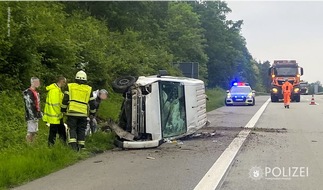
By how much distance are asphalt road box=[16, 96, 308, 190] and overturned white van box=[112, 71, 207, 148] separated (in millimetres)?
337

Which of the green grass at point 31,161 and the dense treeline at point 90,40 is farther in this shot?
the dense treeline at point 90,40

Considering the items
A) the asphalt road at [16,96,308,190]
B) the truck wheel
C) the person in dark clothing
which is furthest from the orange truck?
the person in dark clothing

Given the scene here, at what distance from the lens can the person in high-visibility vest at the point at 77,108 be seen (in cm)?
938

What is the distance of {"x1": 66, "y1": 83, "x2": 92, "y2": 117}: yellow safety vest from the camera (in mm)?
9375

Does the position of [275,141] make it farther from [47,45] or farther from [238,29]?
[238,29]

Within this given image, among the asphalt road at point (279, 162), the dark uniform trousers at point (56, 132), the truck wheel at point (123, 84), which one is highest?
the truck wheel at point (123, 84)

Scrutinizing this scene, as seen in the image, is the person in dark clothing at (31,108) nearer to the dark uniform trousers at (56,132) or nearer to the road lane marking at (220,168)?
the dark uniform trousers at (56,132)

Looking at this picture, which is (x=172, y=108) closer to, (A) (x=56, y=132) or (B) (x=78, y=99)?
(B) (x=78, y=99)

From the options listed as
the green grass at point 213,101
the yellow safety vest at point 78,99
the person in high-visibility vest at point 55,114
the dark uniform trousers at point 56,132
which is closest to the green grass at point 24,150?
the dark uniform trousers at point 56,132

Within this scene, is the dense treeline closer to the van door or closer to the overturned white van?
the overturned white van

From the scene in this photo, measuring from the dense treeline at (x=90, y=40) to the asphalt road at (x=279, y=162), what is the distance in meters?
6.32

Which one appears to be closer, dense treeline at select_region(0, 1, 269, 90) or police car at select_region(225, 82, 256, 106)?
dense treeline at select_region(0, 1, 269, 90)

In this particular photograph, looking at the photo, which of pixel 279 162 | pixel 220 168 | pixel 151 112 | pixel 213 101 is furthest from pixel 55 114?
pixel 213 101

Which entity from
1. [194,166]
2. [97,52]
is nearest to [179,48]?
[97,52]
